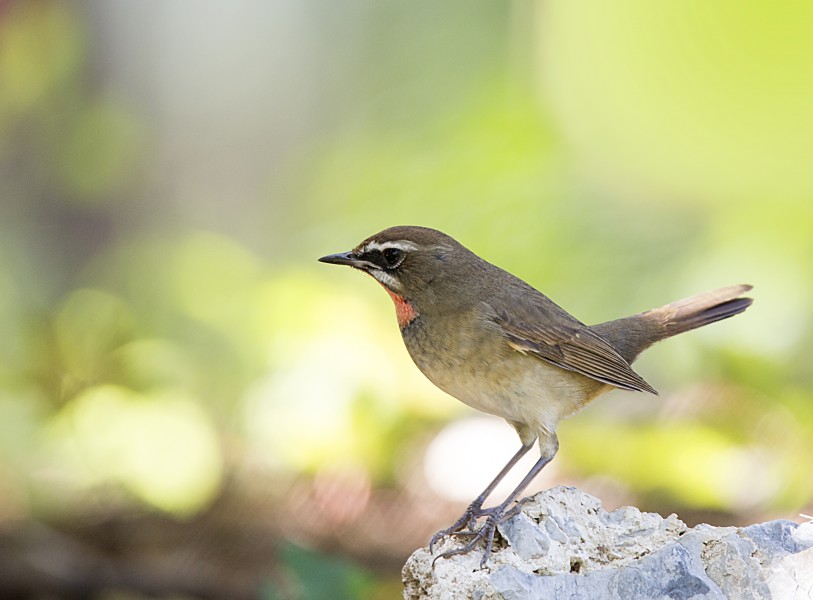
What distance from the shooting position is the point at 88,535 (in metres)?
4.88

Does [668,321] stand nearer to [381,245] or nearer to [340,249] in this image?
[381,245]

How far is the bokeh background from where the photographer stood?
15.2 ft

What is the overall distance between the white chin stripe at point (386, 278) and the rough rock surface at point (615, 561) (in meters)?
1.00

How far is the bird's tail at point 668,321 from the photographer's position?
3.90 metres

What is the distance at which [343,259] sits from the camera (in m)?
3.33

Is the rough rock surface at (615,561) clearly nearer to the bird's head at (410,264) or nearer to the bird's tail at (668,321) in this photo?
the bird's head at (410,264)

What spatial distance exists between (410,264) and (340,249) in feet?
12.9

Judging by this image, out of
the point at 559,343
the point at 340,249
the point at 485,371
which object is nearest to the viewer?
the point at 485,371

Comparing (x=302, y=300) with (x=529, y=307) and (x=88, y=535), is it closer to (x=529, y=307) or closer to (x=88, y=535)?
(x=88, y=535)

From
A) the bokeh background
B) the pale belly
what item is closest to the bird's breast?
the pale belly

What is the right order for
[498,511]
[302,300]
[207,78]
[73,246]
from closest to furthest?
[498,511]
[302,300]
[73,246]
[207,78]

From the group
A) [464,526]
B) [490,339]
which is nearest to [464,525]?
[464,526]

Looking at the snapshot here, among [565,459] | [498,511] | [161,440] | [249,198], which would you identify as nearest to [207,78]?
[249,198]

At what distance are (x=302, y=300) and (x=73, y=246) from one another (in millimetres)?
3772
